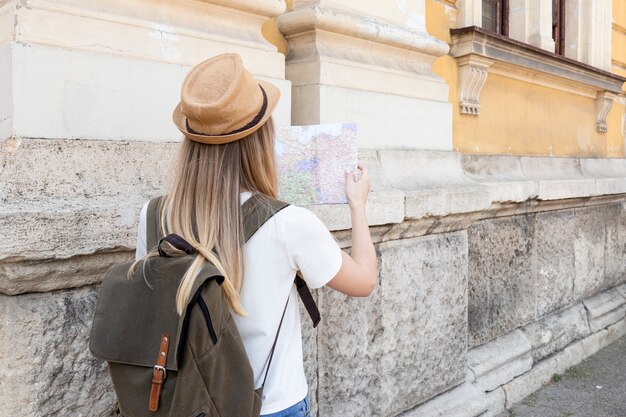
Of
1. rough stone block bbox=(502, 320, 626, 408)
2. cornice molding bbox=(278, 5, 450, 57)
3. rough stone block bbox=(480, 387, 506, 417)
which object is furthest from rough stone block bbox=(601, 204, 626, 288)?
cornice molding bbox=(278, 5, 450, 57)

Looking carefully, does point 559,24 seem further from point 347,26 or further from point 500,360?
point 347,26

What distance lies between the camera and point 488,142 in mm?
4660

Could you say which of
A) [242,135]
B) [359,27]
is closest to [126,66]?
[242,135]

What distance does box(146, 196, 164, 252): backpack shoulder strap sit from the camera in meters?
1.67

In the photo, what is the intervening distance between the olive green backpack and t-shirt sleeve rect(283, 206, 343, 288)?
224 mm

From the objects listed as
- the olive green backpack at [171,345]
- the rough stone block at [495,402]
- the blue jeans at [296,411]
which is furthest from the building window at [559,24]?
the olive green backpack at [171,345]

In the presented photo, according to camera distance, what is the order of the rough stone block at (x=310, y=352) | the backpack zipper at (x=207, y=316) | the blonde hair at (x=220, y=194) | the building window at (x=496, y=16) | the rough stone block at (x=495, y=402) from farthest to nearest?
1. the building window at (x=496, y=16)
2. the rough stone block at (x=495, y=402)
3. the rough stone block at (x=310, y=352)
4. the blonde hair at (x=220, y=194)
5. the backpack zipper at (x=207, y=316)

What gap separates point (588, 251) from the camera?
554 centimetres

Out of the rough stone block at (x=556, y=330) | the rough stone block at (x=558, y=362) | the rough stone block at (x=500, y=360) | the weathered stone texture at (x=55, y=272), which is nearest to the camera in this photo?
the weathered stone texture at (x=55, y=272)

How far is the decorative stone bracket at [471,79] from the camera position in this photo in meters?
4.29

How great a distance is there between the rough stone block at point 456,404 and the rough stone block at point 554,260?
132 cm

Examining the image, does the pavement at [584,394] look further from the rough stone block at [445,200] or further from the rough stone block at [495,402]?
the rough stone block at [445,200]

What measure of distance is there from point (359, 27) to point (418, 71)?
2.06 ft

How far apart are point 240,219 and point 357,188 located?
467mm
